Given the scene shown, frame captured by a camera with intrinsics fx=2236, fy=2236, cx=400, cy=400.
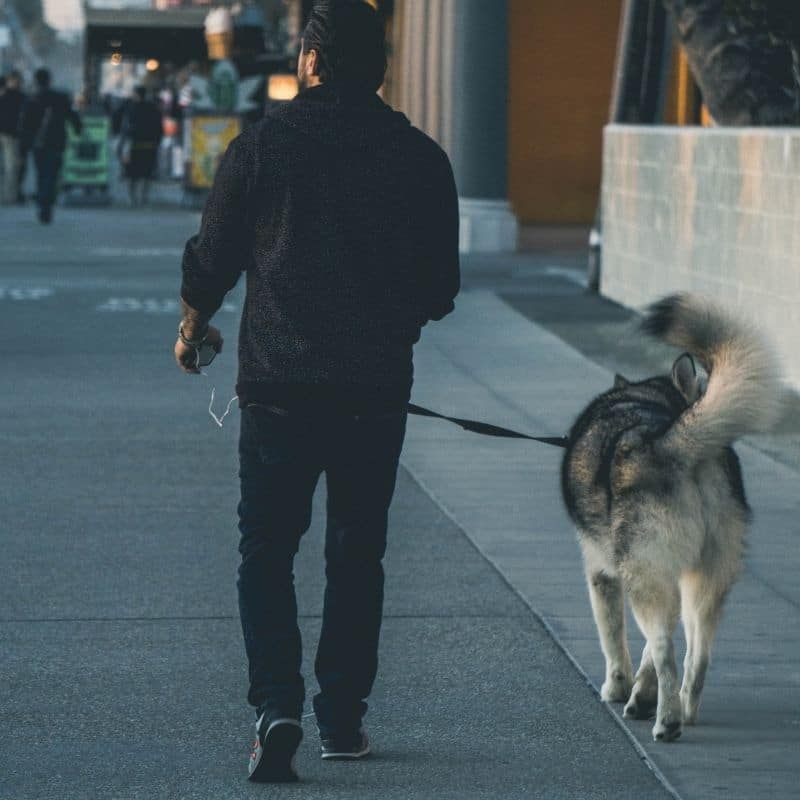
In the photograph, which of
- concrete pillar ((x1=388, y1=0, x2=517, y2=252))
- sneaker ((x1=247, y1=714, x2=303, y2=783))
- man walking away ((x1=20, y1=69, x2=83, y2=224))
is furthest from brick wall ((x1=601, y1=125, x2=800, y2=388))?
man walking away ((x1=20, y1=69, x2=83, y2=224))

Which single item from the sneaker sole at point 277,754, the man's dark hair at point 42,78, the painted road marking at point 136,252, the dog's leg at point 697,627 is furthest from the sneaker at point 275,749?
the man's dark hair at point 42,78

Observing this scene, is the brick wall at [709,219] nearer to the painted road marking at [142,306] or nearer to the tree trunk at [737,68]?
the tree trunk at [737,68]

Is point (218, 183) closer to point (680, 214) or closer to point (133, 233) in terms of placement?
point (680, 214)

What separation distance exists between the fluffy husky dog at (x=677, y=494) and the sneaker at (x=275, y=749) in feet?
3.11

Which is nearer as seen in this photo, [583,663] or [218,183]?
[218,183]

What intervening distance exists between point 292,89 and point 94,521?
29.6 meters

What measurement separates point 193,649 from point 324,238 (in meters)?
1.96

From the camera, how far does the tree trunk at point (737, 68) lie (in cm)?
1722

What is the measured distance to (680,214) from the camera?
17.3 metres

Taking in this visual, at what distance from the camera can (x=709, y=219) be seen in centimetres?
1612

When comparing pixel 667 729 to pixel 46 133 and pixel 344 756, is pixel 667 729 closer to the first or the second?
pixel 344 756

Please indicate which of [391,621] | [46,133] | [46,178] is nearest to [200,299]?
[391,621]

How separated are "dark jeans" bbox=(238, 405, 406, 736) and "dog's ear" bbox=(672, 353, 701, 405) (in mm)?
885

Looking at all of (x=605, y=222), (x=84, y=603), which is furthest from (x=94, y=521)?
(x=605, y=222)
